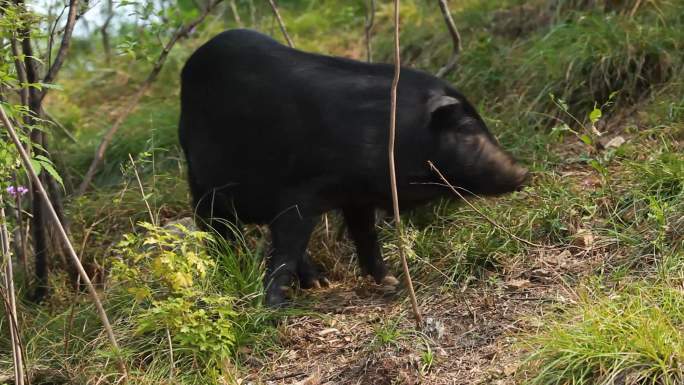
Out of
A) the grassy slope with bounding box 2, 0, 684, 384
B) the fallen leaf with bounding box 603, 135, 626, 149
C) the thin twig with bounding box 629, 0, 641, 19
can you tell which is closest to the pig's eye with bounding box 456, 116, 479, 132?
Answer: the grassy slope with bounding box 2, 0, 684, 384

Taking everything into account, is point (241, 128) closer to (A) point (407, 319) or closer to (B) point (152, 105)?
(A) point (407, 319)

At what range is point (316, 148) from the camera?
5.01 m

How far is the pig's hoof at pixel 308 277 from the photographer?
218 inches

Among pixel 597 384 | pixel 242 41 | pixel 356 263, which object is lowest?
pixel 356 263

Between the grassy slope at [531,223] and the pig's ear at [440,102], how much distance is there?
61 cm

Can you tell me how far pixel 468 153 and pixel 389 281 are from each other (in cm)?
80

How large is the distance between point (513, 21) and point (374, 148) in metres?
3.43

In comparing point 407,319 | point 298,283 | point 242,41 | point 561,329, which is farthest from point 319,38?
point 561,329

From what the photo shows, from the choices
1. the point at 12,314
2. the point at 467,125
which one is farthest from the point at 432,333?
the point at 12,314

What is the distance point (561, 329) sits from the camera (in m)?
3.89

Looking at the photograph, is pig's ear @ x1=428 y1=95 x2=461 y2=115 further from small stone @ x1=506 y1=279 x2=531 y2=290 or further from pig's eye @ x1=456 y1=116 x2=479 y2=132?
small stone @ x1=506 y1=279 x2=531 y2=290

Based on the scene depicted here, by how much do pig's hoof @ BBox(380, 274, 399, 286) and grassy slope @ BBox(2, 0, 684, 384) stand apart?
214 mm

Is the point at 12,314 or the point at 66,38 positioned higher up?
the point at 66,38

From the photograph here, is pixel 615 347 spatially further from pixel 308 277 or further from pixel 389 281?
pixel 308 277
